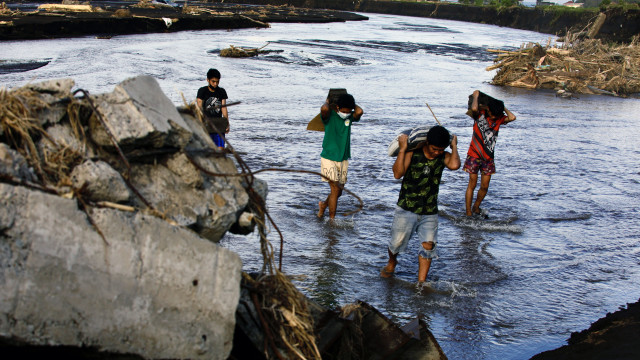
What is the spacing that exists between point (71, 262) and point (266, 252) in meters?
1.34

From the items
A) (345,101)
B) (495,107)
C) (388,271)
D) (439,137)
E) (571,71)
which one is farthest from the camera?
(571,71)

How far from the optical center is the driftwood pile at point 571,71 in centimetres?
2177

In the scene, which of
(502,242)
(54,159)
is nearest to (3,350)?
(54,159)

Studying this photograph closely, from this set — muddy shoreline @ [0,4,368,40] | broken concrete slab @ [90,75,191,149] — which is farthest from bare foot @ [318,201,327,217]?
muddy shoreline @ [0,4,368,40]

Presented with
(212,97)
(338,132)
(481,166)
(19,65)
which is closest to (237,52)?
(19,65)

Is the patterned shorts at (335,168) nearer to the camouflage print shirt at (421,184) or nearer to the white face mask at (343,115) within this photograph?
the white face mask at (343,115)

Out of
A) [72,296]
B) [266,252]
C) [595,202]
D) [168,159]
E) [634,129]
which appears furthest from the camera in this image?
[634,129]

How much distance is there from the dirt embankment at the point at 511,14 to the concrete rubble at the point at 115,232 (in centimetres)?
3720

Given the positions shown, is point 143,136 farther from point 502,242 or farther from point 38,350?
point 502,242

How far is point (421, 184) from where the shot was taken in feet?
19.3

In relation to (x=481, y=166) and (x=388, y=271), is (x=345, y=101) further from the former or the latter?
(x=481, y=166)

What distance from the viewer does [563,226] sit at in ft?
28.1

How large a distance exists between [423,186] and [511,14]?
6320 centimetres

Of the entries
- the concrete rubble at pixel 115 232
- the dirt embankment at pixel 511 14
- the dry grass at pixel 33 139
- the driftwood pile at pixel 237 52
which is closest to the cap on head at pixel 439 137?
the concrete rubble at pixel 115 232
